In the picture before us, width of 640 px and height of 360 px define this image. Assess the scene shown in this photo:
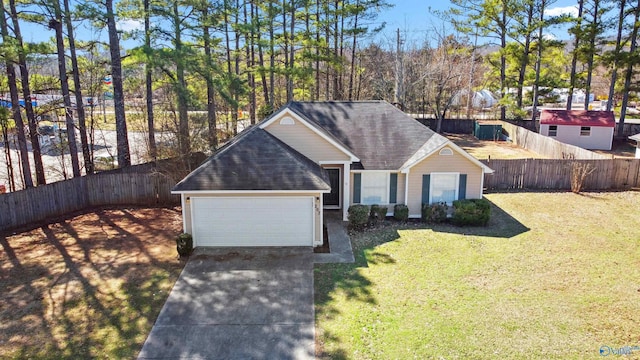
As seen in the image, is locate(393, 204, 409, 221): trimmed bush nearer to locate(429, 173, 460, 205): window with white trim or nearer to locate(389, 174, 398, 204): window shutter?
locate(389, 174, 398, 204): window shutter

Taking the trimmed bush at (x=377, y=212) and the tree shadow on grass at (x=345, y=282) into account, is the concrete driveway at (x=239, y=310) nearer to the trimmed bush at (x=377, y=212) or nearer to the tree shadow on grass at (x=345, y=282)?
the tree shadow on grass at (x=345, y=282)

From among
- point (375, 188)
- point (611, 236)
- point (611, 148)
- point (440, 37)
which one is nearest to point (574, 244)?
point (611, 236)

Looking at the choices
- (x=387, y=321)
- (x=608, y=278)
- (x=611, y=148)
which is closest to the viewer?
(x=387, y=321)

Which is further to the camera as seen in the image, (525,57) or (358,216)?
(525,57)

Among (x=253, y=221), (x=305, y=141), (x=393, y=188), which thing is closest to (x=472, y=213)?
(x=393, y=188)

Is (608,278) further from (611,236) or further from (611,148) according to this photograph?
(611,148)

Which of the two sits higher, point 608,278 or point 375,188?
point 375,188

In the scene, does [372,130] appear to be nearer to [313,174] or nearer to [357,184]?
[357,184]
